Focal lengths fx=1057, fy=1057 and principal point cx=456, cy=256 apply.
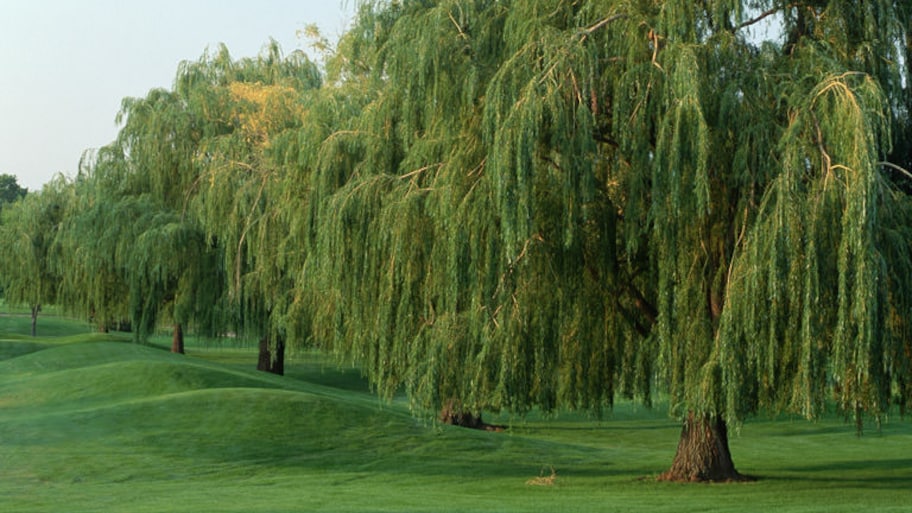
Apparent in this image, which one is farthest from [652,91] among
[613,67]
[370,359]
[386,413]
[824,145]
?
[386,413]

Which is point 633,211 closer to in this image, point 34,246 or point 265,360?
point 265,360

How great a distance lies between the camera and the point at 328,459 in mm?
18688

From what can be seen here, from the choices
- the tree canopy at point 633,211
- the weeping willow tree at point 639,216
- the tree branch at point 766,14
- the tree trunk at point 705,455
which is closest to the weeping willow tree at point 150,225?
the tree canopy at point 633,211

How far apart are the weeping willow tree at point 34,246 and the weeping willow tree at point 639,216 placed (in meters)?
29.1

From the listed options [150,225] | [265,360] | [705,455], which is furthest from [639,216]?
[265,360]

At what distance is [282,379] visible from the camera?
1296 inches

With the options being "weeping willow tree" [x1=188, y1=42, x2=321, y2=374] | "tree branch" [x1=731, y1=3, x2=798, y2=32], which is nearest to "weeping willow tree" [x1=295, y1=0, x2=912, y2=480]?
"tree branch" [x1=731, y1=3, x2=798, y2=32]

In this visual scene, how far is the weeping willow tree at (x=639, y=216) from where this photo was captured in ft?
38.9

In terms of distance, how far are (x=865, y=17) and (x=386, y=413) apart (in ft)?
41.6

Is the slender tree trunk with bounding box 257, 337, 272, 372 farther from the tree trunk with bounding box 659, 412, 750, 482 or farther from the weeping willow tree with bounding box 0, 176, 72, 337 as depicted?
the tree trunk with bounding box 659, 412, 750, 482

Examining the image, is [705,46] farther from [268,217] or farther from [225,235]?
[225,235]

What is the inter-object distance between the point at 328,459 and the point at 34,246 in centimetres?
2672

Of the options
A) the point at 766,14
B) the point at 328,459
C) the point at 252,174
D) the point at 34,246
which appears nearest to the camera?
the point at 766,14

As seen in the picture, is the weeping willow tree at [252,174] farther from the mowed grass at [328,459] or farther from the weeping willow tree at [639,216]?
the weeping willow tree at [639,216]
